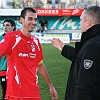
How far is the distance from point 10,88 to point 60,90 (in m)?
4.85

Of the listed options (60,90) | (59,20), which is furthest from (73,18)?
(60,90)

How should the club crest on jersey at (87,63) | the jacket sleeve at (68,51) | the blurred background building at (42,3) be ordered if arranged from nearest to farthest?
the club crest on jersey at (87,63) → the jacket sleeve at (68,51) → the blurred background building at (42,3)

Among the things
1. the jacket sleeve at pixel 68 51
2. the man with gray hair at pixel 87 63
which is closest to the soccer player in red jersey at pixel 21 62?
the jacket sleeve at pixel 68 51

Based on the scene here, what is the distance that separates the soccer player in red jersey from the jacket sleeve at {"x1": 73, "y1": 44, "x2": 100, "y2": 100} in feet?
3.94

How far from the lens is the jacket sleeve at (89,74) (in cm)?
283

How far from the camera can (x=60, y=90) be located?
28.4 ft

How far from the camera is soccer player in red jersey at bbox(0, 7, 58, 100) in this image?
3904 millimetres

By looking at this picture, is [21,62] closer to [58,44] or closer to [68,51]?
[58,44]

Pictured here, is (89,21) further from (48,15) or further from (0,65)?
(48,15)

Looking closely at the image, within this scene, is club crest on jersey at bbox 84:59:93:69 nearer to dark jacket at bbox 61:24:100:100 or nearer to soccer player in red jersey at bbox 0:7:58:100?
dark jacket at bbox 61:24:100:100

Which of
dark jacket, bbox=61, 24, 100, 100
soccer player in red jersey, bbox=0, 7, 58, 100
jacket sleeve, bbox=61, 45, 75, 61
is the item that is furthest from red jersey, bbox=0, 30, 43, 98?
dark jacket, bbox=61, 24, 100, 100

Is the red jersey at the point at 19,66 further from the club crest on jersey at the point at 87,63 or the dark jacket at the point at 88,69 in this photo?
the club crest on jersey at the point at 87,63

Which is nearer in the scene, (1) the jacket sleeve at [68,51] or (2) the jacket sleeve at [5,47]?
(1) the jacket sleeve at [68,51]

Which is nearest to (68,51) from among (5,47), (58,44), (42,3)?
(58,44)
